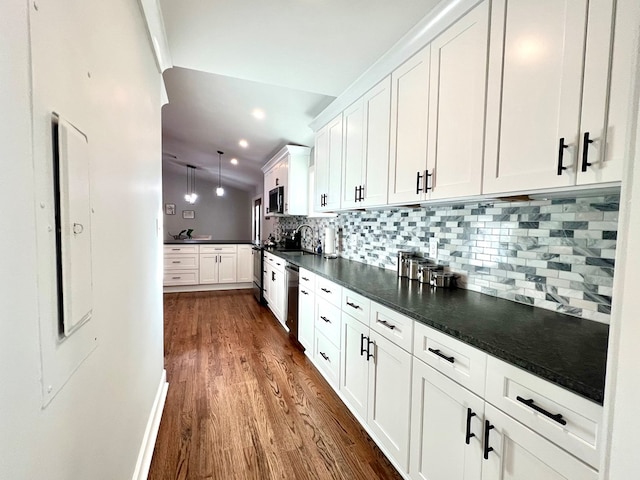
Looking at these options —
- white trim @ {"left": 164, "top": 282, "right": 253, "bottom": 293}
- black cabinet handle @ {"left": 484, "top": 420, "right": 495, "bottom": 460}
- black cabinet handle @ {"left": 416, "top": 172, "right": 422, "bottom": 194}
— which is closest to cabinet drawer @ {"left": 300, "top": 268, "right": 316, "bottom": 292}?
black cabinet handle @ {"left": 416, "top": 172, "right": 422, "bottom": 194}

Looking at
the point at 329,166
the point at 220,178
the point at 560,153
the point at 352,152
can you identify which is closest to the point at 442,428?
the point at 560,153

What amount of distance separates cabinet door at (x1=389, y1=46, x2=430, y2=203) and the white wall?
141cm

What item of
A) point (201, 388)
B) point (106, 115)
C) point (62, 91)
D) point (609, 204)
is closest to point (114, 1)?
point (106, 115)

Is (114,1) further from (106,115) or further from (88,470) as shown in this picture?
(88,470)

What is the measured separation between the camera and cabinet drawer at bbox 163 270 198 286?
210 inches

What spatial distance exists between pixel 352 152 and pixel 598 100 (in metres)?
1.63

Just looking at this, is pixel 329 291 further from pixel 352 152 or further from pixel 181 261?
pixel 181 261

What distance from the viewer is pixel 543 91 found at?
41.8 inches

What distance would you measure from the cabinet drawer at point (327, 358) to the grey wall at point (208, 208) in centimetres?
667

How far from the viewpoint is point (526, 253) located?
1.42 metres

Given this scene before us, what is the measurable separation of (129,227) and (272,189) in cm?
382

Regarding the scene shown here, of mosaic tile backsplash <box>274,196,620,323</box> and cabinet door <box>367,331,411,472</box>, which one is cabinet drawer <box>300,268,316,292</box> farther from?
cabinet door <box>367,331,411,472</box>

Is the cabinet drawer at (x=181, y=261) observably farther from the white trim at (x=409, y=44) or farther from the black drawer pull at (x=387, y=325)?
the black drawer pull at (x=387, y=325)

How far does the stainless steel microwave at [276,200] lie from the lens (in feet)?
14.7
